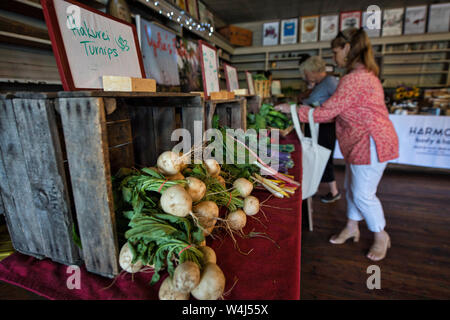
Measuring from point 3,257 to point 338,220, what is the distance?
2.99 meters

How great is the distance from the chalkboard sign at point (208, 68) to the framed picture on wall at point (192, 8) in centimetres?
323

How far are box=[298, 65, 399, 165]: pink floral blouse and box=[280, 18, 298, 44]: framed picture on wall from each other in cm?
726

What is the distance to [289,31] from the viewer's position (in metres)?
8.14

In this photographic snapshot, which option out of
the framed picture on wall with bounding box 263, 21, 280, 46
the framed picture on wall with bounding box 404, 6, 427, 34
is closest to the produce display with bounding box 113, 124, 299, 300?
the framed picture on wall with bounding box 263, 21, 280, 46

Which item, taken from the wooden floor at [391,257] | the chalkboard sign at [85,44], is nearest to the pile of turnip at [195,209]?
the chalkboard sign at [85,44]

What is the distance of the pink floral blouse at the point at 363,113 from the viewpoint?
1.78 m

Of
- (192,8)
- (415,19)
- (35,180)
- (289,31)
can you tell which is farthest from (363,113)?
(415,19)

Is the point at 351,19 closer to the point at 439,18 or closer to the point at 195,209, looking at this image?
the point at 439,18

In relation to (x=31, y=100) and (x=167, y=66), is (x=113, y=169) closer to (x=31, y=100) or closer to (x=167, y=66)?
(x=31, y=100)

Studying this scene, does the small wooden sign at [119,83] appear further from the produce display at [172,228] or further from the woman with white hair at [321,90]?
the woman with white hair at [321,90]

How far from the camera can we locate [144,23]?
9.52ft

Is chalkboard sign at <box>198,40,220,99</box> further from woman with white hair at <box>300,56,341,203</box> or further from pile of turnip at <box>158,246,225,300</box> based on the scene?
woman with white hair at <box>300,56,341,203</box>

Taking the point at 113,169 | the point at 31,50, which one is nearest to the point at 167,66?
the point at 31,50

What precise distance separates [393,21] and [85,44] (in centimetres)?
898
